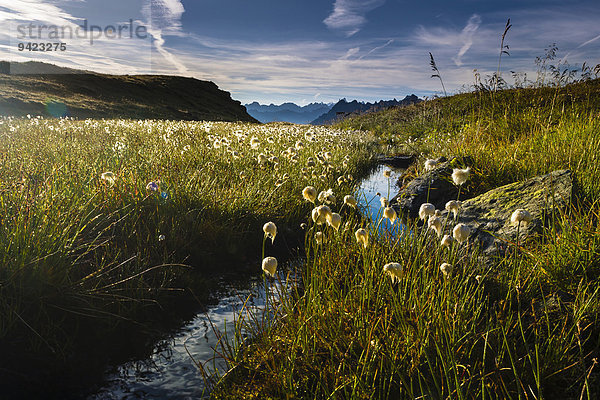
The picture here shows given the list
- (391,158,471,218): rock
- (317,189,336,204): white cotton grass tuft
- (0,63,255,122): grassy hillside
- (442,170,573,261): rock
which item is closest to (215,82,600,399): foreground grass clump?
(442,170,573,261): rock

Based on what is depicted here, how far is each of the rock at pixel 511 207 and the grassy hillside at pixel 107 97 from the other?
3747 centimetres

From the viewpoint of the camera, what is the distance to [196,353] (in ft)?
8.88

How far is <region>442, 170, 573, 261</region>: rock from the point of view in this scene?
11.2ft

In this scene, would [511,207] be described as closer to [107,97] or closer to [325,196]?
[325,196]

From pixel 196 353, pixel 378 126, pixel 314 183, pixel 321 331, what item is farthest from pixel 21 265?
pixel 378 126

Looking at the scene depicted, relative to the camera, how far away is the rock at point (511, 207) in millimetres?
3402

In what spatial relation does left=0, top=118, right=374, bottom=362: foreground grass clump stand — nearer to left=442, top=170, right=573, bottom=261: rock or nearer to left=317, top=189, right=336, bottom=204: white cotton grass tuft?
left=317, top=189, right=336, bottom=204: white cotton grass tuft

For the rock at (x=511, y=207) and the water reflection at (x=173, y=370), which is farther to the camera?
the rock at (x=511, y=207)

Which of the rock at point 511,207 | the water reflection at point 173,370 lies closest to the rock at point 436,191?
the rock at point 511,207

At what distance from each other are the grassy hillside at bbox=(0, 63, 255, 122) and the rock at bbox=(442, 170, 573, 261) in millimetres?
37469

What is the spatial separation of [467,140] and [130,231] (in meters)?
7.23

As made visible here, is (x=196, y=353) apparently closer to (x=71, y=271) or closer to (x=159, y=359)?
(x=159, y=359)

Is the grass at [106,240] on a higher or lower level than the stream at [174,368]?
higher

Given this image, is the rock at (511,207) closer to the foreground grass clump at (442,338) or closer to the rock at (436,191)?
the foreground grass clump at (442,338)
